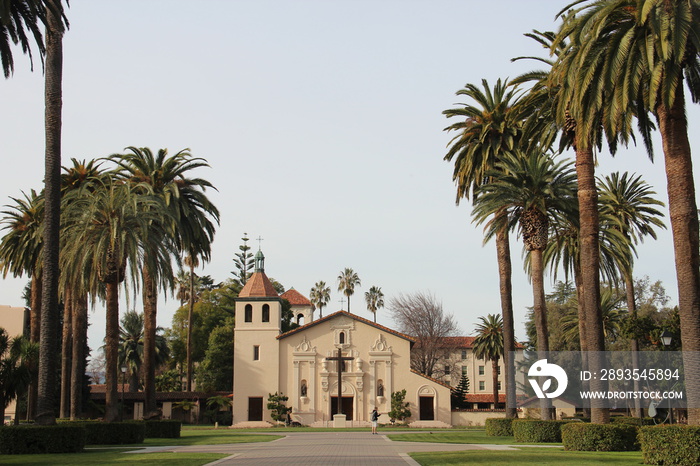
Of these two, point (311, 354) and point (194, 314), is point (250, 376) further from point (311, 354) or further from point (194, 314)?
point (194, 314)

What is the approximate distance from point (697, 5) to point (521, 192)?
17.2 meters

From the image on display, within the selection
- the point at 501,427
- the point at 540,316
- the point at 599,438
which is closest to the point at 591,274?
the point at 599,438

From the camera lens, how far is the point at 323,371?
70.1m

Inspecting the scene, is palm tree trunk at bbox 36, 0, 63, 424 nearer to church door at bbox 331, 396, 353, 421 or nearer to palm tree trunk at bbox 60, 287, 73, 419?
palm tree trunk at bbox 60, 287, 73, 419

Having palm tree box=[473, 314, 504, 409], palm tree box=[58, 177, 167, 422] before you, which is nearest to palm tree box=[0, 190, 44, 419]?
palm tree box=[58, 177, 167, 422]

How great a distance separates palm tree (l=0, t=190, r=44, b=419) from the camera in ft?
141

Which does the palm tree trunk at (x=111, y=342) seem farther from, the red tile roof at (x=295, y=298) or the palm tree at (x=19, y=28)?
the red tile roof at (x=295, y=298)

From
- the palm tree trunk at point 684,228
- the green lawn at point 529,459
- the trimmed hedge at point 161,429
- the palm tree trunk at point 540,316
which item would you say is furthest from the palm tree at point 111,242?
the palm tree trunk at point 684,228

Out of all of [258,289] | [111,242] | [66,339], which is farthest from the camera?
[258,289]

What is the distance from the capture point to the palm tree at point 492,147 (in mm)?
39156

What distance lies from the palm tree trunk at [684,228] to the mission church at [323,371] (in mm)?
49390

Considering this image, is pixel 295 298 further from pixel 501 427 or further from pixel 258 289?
pixel 501 427

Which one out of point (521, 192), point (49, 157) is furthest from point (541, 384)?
point (49, 157)

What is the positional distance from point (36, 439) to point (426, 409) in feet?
160
